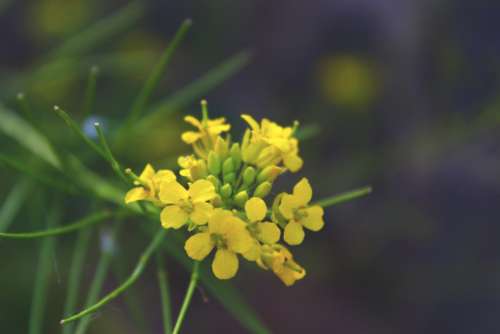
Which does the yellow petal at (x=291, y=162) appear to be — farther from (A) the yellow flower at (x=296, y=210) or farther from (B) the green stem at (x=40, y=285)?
(B) the green stem at (x=40, y=285)

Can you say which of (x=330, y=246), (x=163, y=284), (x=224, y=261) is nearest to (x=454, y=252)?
(x=330, y=246)

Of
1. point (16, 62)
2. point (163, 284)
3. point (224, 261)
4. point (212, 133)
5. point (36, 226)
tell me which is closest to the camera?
point (224, 261)

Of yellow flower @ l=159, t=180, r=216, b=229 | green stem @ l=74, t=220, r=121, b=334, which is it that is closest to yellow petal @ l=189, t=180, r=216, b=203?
yellow flower @ l=159, t=180, r=216, b=229

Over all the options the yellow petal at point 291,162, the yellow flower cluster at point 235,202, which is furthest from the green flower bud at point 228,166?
the yellow petal at point 291,162

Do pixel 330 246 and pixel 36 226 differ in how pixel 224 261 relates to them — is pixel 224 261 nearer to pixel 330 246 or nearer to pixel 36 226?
pixel 36 226

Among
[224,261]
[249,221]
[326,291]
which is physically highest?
[326,291]

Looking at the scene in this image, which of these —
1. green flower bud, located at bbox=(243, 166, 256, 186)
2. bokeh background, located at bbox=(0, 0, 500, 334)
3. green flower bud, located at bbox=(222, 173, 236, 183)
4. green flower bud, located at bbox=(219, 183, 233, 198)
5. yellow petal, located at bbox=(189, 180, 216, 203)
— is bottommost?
yellow petal, located at bbox=(189, 180, 216, 203)

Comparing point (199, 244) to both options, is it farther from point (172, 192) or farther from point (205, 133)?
point (205, 133)

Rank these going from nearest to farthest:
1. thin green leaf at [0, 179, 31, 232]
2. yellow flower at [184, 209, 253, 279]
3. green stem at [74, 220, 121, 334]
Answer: yellow flower at [184, 209, 253, 279] < green stem at [74, 220, 121, 334] < thin green leaf at [0, 179, 31, 232]

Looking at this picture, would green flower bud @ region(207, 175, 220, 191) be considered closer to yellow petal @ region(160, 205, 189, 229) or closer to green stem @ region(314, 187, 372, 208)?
yellow petal @ region(160, 205, 189, 229)
